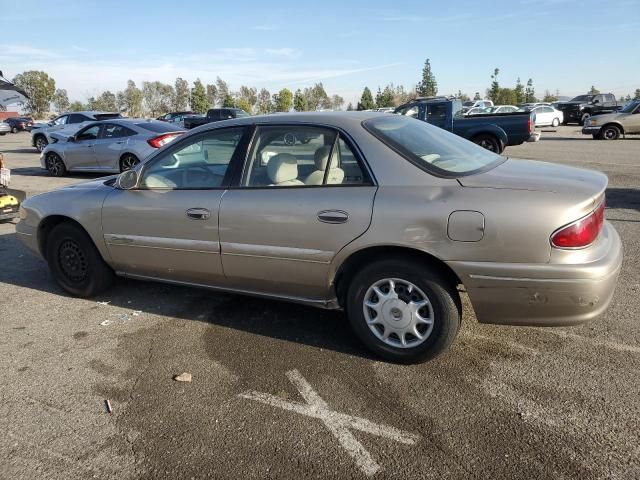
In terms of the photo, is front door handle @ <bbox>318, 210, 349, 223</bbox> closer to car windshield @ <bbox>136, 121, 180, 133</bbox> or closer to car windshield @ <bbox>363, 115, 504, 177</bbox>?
car windshield @ <bbox>363, 115, 504, 177</bbox>

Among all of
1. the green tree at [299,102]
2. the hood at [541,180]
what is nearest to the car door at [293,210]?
the hood at [541,180]

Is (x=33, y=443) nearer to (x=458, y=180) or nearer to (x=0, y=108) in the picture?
(x=458, y=180)

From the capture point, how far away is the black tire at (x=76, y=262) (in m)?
4.47

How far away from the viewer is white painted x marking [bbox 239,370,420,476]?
2.46 meters

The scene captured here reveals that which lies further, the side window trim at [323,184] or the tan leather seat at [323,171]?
the tan leather seat at [323,171]

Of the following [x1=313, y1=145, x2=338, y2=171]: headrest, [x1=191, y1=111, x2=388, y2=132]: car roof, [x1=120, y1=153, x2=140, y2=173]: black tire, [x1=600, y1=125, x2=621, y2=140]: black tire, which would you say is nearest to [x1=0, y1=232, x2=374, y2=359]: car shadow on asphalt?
[x1=313, y1=145, x2=338, y2=171]: headrest

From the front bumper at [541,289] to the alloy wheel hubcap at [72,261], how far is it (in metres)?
3.40

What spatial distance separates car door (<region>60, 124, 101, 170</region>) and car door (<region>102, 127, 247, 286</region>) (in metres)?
9.15

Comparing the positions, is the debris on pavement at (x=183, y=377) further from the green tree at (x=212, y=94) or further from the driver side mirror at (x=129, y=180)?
the green tree at (x=212, y=94)

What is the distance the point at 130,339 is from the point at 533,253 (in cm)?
293

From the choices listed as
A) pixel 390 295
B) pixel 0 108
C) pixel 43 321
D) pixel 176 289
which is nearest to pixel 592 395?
pixel 390 295

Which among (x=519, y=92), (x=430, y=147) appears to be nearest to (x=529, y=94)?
(x=519, y=92)

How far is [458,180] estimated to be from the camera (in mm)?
3045

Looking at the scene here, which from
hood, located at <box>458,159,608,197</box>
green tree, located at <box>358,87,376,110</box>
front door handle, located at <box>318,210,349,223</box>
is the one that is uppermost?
green tree, located at <box>358,87,376,110</box>
